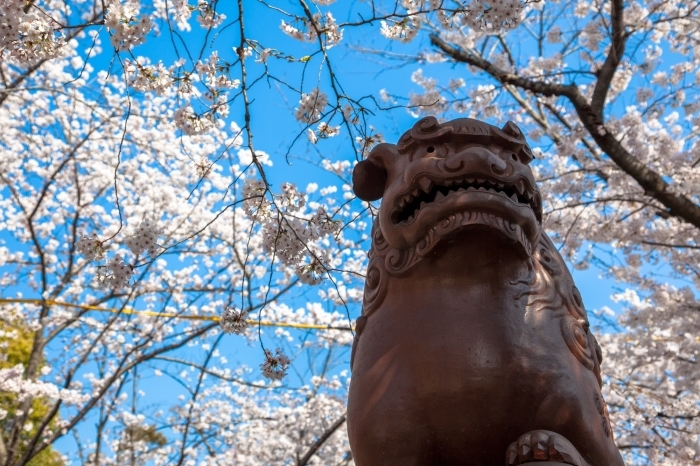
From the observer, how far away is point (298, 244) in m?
3.27

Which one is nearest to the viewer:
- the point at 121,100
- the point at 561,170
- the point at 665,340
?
the point at 665,340

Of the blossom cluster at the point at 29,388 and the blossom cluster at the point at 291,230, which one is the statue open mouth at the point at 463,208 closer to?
the blossom cluster at the point at 291,230

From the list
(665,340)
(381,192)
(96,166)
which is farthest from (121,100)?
(665,340)

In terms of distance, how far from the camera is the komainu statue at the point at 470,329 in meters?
1.78

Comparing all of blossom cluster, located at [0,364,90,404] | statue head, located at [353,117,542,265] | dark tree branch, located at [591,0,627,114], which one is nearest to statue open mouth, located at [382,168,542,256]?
statue head, located at [353,117,542,265]

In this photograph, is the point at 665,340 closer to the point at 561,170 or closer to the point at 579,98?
the point at 561,170

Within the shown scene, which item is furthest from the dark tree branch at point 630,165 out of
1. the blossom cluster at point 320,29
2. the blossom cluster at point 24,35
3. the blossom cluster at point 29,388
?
the blossom cluster at point 29,388

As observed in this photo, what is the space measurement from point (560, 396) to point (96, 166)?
30.1ft

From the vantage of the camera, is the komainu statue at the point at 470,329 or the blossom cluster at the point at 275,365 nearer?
the komainu statue at the point at 470,329

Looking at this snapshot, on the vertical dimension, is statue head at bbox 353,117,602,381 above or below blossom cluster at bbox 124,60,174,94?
below

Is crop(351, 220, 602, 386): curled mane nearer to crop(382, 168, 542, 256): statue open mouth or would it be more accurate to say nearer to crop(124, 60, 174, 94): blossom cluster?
crop(382, 168, 542, 256): statue open mouth

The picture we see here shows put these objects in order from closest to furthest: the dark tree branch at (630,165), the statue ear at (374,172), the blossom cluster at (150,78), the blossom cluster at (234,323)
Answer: the statue ear at (374,172) < the blossom cluster at (150,78) < the blossom cluster at (234,323) < the dark tree branch at (630,165)

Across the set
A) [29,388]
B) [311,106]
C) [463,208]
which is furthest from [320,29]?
[29,388]

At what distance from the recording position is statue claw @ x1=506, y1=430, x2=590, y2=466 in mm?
1588
